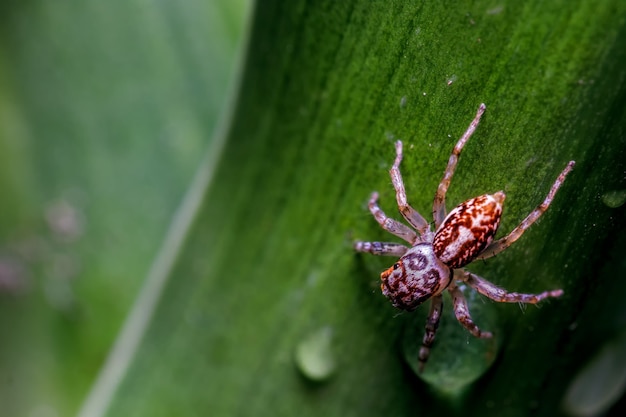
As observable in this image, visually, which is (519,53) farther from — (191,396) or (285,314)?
(191,396)

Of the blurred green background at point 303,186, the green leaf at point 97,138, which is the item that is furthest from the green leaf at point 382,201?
the green leaf at point 97,138

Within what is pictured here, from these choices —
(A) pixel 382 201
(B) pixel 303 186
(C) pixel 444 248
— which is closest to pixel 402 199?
(A) pixel 382 201

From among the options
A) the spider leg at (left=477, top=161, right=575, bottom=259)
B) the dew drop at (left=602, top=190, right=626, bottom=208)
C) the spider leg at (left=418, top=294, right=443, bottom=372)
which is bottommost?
the spider leg at (left=418, top=294, right=443, bottom=372)

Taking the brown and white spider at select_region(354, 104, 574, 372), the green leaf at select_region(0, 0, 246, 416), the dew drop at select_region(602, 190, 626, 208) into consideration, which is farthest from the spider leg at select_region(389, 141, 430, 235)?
the green leaf at select_region(0, 0, 246, 416)

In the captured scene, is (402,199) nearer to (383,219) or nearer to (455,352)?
(383,219)

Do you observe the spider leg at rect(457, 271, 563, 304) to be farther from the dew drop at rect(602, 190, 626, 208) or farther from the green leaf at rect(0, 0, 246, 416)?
the green leaf at rect(0, 0, 246, 416)

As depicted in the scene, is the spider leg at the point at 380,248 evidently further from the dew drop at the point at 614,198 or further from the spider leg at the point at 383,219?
the dew drop at the point at 614,198
